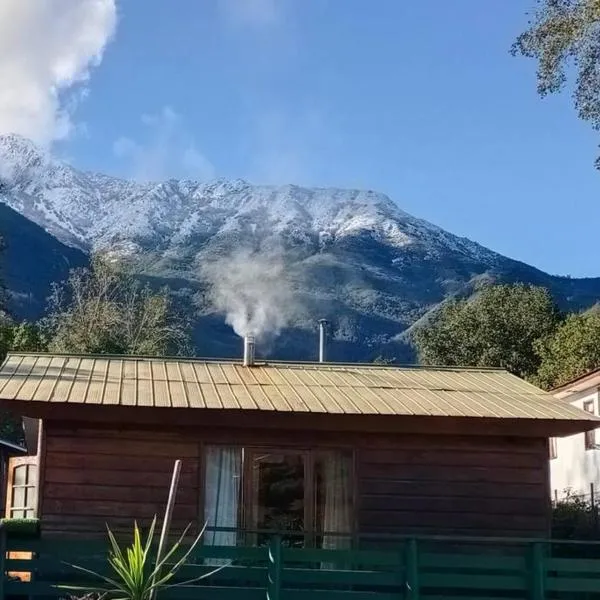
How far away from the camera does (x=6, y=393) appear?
37.2 feet

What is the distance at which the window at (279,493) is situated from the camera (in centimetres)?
1198

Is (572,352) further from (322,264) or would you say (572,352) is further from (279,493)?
(322,264)

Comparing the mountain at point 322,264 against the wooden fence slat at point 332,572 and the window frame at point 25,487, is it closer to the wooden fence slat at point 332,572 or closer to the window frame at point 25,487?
the window frame at point 25,487

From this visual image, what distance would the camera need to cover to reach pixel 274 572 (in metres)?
10.2

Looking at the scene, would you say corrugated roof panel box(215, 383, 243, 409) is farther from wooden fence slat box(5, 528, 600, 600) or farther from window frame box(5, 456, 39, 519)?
window frame box(5, 456, 39, 519)

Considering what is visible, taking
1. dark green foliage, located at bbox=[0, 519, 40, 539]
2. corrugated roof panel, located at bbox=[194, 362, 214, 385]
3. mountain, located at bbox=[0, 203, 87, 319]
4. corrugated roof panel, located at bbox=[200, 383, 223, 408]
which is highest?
mountain, located at bbox=[0, 203, 87, 319]

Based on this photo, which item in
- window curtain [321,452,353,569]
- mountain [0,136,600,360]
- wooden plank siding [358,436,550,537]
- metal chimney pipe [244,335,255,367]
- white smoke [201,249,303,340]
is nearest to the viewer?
window curtain [321,452,353,569]

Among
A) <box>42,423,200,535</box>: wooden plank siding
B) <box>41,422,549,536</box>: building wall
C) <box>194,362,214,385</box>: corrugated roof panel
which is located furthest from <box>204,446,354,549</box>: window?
<box>194,362,214,385</box>: corrugated roof panel

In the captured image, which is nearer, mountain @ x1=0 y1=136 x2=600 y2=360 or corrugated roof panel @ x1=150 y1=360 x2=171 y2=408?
corrugated roof panel @ x1=150 y1=360 x2=171 y2=408

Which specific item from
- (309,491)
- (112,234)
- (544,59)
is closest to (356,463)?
(309,491)

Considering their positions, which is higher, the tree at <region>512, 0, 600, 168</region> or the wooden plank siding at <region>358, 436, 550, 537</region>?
the tree at <region>512, 0, 600, 168</region>

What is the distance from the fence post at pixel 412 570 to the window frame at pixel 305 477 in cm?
146

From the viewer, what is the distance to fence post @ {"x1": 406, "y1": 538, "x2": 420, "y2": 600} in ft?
34.3

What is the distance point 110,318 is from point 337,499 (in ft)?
103
